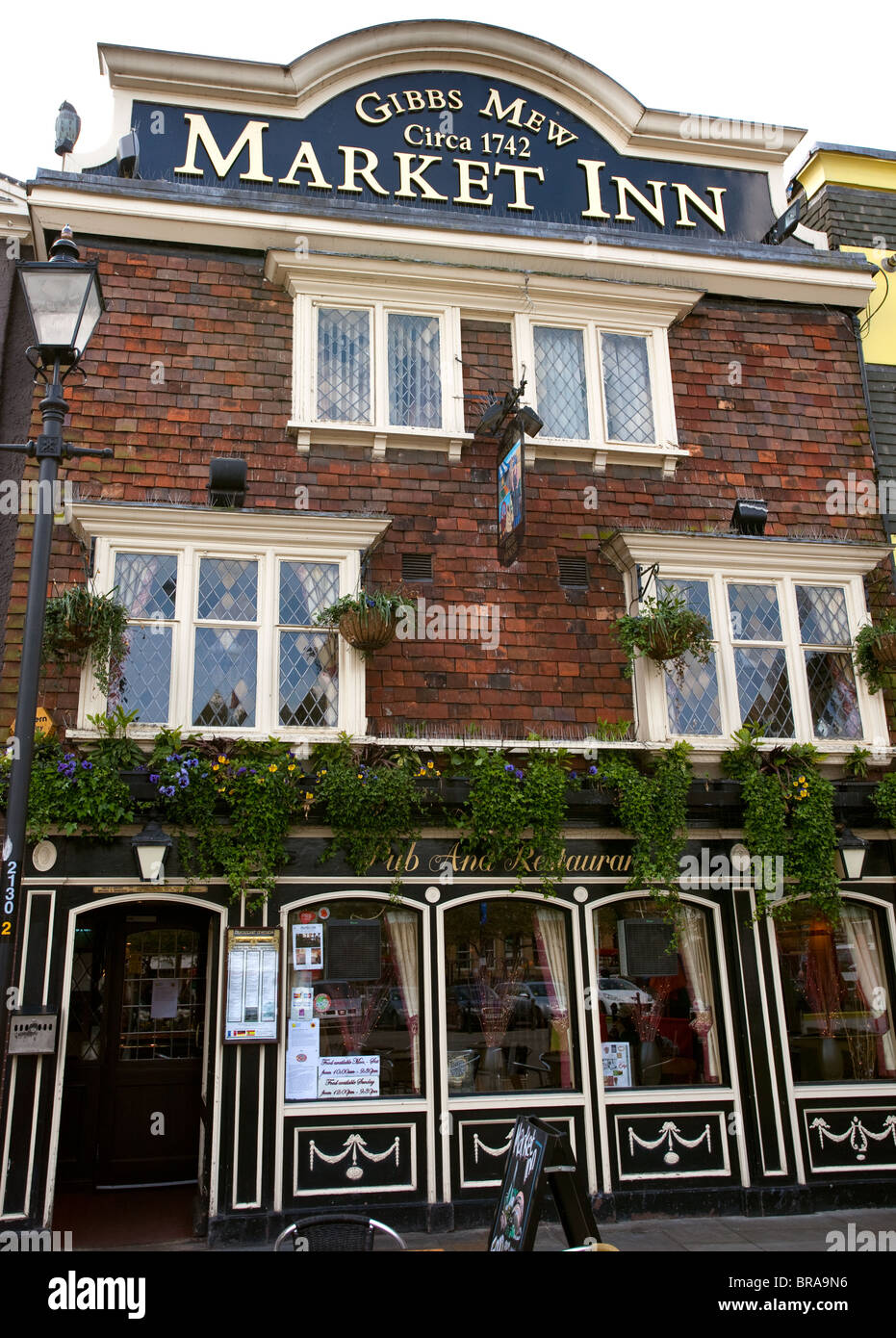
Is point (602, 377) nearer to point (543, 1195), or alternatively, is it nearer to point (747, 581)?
point (747, 581)

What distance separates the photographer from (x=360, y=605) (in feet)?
29.6

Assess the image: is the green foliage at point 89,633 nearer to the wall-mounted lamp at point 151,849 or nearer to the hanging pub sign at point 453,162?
the wall-mounted lamp at point 151,849

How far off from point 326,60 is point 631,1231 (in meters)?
12.4

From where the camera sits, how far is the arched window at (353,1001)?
8.45 metres

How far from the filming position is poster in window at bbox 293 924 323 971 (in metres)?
8.66

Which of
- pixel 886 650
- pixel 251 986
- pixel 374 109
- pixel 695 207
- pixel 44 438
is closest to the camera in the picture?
pixel 44 438

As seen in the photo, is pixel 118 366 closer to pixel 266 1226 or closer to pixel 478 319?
pixel 478 319

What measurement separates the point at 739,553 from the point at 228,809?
5845mm

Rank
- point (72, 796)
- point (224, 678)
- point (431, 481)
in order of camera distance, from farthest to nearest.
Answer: point (431, 481) → point (224, 678) → point (72, 796)

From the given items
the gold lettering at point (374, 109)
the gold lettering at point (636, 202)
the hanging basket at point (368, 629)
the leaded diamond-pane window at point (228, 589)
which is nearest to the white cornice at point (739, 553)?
the hanging basket at point (368, 629)

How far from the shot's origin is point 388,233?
10422mm

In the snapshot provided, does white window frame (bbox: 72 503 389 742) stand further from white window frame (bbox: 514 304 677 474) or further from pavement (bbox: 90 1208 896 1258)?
pavement (bbox: 90 1208 896 1258)

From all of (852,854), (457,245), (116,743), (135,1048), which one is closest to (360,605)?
(116,743)

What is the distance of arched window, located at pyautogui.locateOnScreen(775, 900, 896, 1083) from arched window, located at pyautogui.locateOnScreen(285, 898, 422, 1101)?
371 cm
